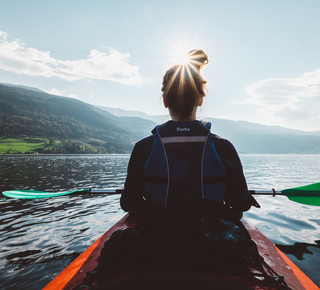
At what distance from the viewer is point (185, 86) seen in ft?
8.07

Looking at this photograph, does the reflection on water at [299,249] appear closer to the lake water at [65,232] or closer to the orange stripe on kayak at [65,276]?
the lake water at [65,232]

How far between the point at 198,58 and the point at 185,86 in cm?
45

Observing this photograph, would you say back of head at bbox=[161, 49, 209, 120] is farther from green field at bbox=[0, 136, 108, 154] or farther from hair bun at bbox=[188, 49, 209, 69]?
green field at bbox=[0, 136, 108, 154]

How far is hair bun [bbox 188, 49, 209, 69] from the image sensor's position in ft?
8.48

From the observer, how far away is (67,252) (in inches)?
241

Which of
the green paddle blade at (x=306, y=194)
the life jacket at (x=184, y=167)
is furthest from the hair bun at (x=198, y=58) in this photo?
the green paddle blade at (x=306, y=194)

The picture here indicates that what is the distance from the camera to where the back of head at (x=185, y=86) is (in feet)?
8.09

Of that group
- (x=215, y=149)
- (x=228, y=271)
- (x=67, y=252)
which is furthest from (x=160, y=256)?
(x=67, y=252)

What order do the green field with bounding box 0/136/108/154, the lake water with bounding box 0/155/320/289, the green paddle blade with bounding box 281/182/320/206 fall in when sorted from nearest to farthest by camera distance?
the lake water with bounding box 0/155/320/289, the green paddle blade with bounding box 281/182/320/206, the green field with bounding box 0/136/108/154

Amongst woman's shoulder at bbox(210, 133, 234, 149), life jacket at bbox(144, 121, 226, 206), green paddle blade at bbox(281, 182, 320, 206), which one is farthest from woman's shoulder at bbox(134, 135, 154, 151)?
green paddle blade at bbox(281, 182, 320, 206)

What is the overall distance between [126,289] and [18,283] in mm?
4527

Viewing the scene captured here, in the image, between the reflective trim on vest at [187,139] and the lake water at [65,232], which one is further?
the lake water at [65,232]

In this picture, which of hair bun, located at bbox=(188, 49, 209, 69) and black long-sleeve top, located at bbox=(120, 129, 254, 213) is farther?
hair bun, located at bbox=(188, 49, 209, 69)

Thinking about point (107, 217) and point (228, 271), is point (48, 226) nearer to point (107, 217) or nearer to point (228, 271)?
point (107, 217)
